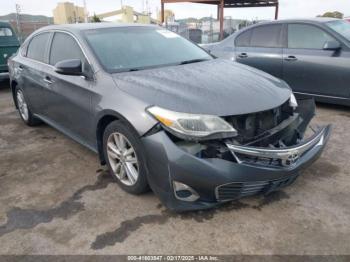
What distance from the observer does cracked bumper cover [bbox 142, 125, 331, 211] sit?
2342 mm

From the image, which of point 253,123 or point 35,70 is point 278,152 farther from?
point 35,70

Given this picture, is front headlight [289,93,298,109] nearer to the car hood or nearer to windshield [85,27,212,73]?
the car hood

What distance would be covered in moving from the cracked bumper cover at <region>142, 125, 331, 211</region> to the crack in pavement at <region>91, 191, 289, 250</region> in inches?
6.6

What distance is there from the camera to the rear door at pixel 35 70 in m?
4.19

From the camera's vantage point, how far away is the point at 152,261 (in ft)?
7.29

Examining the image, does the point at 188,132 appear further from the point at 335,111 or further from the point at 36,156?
the point at 335,111

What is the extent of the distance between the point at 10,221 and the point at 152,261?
50.7 inches

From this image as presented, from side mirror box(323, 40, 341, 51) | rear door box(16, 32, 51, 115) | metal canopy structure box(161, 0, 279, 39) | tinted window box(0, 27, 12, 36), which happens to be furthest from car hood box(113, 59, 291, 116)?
metal canopy structure box(161, 0, 279, 39)

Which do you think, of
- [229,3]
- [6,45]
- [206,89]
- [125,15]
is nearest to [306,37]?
[206,89]

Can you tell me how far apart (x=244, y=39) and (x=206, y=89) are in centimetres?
378

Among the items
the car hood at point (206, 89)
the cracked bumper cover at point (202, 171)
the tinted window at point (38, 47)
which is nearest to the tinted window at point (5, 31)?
the tinted window at point (38, 47)

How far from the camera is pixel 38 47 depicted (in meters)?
4.41

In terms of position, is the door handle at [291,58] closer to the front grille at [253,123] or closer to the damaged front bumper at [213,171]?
the front grille at [253,123]

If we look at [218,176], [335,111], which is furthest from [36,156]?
[335,111]
